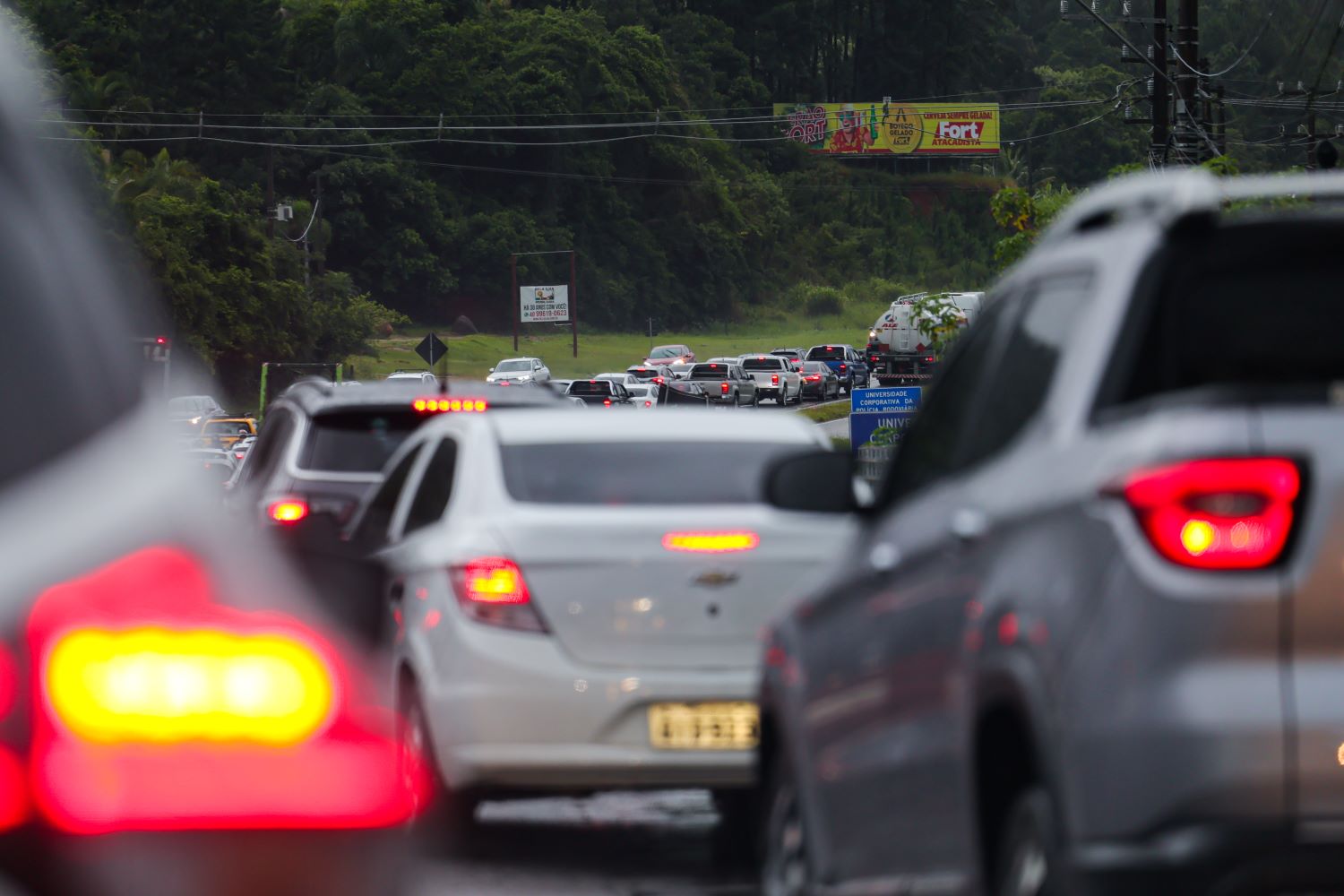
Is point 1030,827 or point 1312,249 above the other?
point 1312,249

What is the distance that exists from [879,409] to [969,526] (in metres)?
26.2

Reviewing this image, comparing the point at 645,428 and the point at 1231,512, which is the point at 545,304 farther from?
the point at 1231,512

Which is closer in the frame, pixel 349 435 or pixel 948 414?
pixel 948 414

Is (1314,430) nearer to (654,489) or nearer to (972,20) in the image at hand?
(654,489)

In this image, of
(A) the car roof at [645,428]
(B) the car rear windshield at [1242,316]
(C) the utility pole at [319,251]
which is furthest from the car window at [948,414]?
(C) the utility pole at [319,251]

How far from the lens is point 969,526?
13.7ft

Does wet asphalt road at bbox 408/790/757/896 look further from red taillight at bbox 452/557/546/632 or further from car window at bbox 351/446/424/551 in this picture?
car window at bbox 351/446/424/551

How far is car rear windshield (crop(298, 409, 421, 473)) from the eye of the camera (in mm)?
12453

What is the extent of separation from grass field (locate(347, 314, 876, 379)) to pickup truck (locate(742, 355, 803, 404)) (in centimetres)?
2047

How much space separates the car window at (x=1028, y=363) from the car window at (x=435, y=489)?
422 cm

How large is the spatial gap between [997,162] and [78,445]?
15250 centimetres

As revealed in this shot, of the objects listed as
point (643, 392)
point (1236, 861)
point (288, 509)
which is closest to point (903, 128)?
point (643, 392)

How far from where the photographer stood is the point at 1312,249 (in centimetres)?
395

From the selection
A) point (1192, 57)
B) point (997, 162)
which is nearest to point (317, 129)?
point (997, 162)
